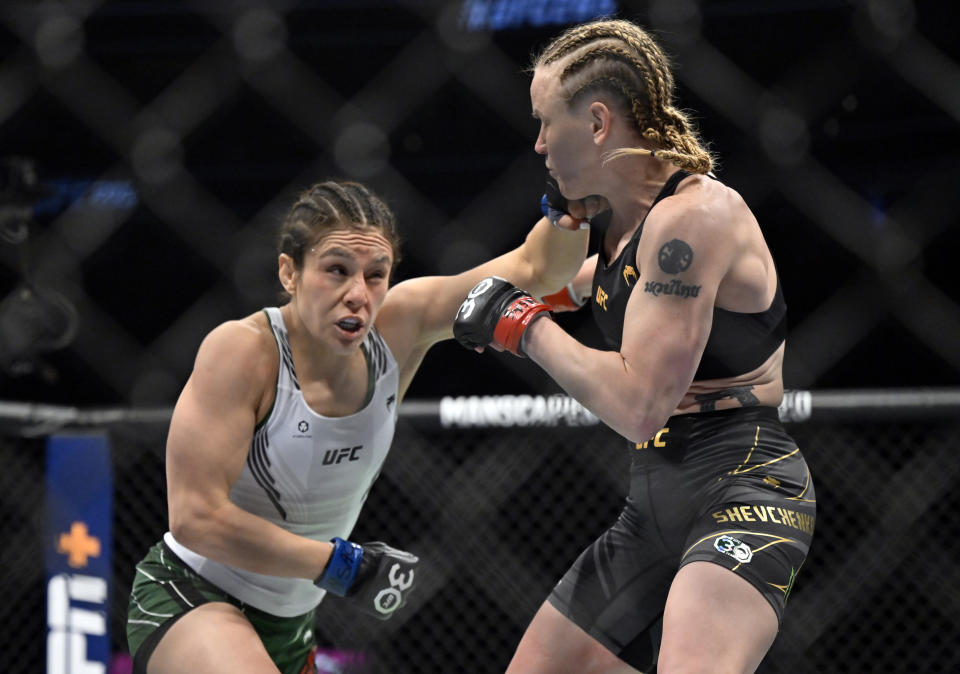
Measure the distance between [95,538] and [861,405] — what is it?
188 cm

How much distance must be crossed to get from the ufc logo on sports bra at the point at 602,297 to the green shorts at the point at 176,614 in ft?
2.67

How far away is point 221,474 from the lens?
181 cm

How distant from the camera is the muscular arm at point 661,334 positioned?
60.2 inches

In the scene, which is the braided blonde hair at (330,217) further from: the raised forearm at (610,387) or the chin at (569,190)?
the raised forearm at (610,387)

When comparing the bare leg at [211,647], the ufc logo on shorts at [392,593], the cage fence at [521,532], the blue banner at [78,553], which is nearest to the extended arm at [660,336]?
the ufc logo on shorts at [392,593]

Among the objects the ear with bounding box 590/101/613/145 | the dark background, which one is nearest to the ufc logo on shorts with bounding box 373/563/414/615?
the ear with bounding box 590/101/613/145

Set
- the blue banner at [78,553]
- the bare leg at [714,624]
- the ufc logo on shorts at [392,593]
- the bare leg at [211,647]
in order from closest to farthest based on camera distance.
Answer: the bare leg at [714,624] < the bare leg at [211,647] < the ufc logo on shorts at [392,593] < the blue banner at [78,553]

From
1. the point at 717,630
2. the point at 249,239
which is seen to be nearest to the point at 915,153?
the point at 249,239

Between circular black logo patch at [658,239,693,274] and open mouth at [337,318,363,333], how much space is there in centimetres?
56

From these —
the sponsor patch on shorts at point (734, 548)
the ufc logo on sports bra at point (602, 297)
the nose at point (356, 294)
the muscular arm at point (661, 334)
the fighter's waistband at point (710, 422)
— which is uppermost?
the muscular arm at point (661, 334)

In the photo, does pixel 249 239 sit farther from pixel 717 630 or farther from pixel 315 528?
pixel 717 630

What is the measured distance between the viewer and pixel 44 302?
9.46ft

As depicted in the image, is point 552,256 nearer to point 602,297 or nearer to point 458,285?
point 458,285

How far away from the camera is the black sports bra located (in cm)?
165
